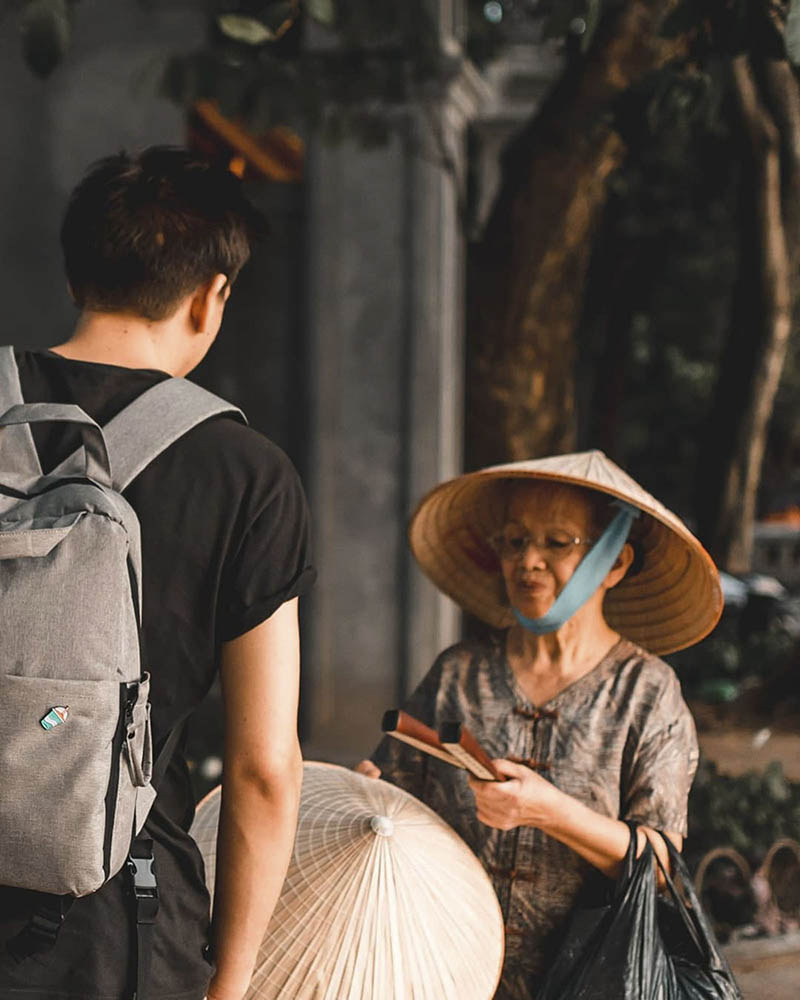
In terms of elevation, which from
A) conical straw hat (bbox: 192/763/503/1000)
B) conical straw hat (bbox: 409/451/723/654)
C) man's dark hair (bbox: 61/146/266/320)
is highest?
man's dark hair (bbox: 61/146/266/320)

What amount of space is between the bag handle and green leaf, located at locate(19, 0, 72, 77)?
1756 mm

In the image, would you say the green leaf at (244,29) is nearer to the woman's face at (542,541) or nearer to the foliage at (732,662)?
the woman's face at (542,541)

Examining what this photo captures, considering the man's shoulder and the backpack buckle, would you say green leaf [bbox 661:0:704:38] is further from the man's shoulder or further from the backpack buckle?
the backpack buckle

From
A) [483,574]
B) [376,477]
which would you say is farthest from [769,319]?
[483,574]

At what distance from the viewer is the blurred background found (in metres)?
4.47

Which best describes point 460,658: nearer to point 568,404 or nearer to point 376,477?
point 568,404

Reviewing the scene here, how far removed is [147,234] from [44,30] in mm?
1539

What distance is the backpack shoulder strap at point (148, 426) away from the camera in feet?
5.51

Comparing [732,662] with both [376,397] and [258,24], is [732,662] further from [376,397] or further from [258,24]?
[258,24]

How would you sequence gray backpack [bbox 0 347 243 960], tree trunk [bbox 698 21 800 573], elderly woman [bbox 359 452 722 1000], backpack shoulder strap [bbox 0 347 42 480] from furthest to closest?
tree trunk [bbox 698 21 800 573] → elderly woman [bbox 359 452 722 1000] → backpack shoulder strap [bbox 0 347 42 480] → gray backpack [bbox 0 347 243 960]

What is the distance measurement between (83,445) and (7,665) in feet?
0.93

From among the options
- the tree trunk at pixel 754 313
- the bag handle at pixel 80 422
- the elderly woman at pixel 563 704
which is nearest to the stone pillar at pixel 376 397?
the tree trunk at pixel 754 313

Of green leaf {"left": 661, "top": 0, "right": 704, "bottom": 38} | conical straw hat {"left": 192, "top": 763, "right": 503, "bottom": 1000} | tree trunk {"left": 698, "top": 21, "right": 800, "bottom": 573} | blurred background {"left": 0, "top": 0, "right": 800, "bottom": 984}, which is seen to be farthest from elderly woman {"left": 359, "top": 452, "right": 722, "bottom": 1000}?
tree trunk {"left": 698, "top": 21, "right": 800, "bottom": 573}

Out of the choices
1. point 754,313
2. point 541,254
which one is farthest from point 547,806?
point 754,313
